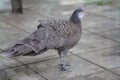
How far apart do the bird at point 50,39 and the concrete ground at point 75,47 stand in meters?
0.39

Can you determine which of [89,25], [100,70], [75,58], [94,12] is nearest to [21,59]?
[75,58]

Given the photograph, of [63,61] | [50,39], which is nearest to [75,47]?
[63,61]

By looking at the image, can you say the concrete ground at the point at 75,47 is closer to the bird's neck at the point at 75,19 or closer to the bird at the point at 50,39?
the bird at the point at 50,39

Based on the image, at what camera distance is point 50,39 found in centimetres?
484

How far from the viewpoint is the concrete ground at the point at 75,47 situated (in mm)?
5023

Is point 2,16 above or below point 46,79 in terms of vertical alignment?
above

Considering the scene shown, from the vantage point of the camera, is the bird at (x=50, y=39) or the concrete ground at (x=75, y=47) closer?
the bird at (x=50, y=39)

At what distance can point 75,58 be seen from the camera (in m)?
5.73

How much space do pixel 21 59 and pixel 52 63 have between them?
1.86ft

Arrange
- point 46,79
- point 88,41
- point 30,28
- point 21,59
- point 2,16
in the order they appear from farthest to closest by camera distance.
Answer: point 2,16
point 30,28
point 88,41
point 21,59
point 46,79

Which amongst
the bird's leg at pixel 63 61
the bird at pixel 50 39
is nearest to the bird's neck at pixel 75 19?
the bird at pixel 50 39

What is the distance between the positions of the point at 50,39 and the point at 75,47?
1.53 meters

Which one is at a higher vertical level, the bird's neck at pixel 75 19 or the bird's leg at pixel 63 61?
the bird's neck at pixel 75 19

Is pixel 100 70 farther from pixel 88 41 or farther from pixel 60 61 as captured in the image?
pixel 88 41
